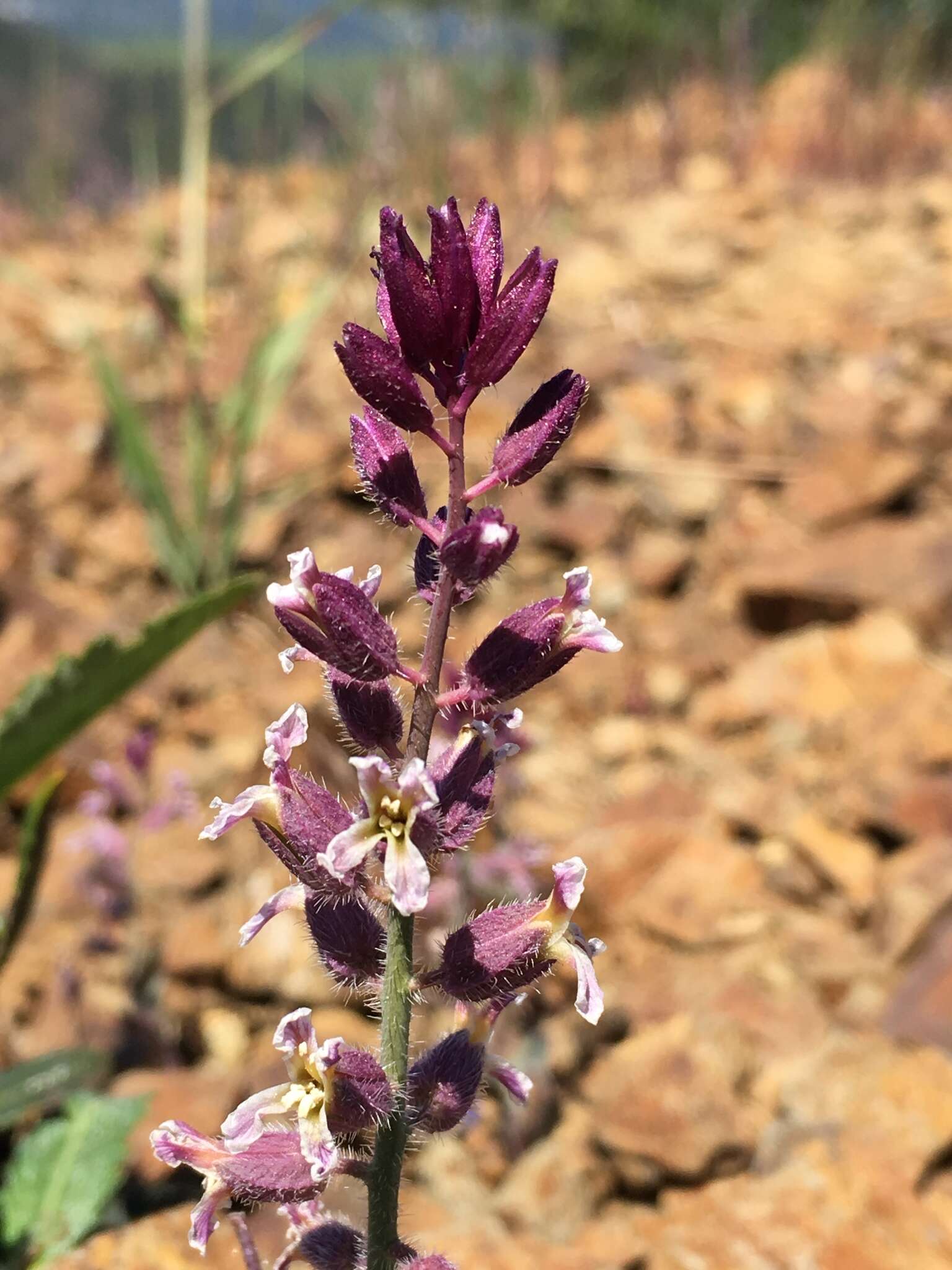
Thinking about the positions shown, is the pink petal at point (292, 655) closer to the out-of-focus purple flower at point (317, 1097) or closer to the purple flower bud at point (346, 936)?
the purple flower bud at point (346, 936)

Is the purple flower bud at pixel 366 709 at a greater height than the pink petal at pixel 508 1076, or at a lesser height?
greater

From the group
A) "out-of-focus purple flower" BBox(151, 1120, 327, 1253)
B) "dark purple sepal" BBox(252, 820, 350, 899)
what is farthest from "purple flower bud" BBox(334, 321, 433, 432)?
"out-of-focus purple flower" BBox(151, 1120, 327, 1253)

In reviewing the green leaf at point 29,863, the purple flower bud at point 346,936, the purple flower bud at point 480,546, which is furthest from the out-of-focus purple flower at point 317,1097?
the green leaf at point 29,863

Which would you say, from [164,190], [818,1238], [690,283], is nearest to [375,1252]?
Result: [818,1238]

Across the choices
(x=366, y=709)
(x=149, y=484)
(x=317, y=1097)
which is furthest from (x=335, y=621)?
(x=149, y=484)

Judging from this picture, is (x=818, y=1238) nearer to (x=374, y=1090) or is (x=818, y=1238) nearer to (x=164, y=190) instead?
(x=374, y=1090)

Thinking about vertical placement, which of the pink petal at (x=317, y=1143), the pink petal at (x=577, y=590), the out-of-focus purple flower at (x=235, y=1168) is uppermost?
the pink petal at (x=577, y=590)

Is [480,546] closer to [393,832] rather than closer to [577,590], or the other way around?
[577,590]
